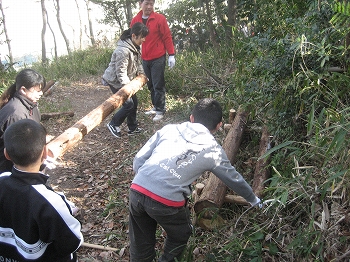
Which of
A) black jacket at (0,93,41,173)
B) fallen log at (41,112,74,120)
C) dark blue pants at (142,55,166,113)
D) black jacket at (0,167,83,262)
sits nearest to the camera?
black jacket at (0,167,83,262)

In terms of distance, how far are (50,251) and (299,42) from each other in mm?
2414

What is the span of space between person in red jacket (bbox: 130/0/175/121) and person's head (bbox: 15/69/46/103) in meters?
3.27

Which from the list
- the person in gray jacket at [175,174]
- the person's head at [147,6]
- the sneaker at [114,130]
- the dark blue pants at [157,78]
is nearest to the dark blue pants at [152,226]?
the person in gray jacket at [175,174]

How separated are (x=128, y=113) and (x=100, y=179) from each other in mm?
1397

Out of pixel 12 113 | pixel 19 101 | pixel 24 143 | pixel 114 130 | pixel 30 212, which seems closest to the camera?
pixel 30 212

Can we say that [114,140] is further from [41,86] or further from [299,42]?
[299,42]

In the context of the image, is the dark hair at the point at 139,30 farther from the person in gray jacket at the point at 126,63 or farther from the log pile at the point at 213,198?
the log pile at the point at 213,198

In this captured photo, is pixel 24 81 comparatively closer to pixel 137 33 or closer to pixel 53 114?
pixel 137 33

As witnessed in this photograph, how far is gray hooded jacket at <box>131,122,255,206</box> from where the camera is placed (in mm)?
2406

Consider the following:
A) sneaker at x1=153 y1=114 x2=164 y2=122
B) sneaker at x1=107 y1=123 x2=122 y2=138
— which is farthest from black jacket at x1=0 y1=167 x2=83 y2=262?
sneaker at x1=153 y1=114 x2=164 y2=122

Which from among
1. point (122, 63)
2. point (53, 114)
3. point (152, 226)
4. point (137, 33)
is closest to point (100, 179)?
point (122, 63)

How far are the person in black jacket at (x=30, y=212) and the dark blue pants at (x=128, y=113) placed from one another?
364cm

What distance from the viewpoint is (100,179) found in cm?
479

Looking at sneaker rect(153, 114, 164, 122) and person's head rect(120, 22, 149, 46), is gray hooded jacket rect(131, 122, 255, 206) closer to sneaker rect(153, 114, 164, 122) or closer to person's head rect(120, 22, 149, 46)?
person's head rect(120, 22, 149, 46)
